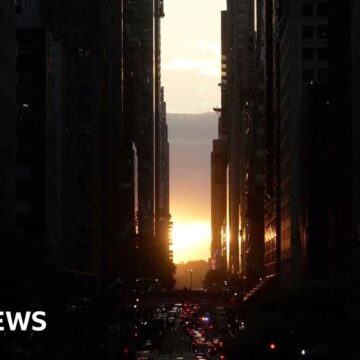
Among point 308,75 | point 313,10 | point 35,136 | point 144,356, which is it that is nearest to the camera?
point 144,356

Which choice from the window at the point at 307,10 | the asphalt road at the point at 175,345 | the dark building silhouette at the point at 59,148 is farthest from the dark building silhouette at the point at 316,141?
the dark building silhouette at the point at 59,148

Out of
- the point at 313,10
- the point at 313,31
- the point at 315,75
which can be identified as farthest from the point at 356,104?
the point at 313,10

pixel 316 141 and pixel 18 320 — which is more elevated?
pixel 316 141

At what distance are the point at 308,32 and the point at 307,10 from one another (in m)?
3.08

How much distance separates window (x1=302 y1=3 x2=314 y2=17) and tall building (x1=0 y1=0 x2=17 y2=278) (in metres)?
80.0

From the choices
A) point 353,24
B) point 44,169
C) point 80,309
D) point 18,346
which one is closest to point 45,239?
point 44,169

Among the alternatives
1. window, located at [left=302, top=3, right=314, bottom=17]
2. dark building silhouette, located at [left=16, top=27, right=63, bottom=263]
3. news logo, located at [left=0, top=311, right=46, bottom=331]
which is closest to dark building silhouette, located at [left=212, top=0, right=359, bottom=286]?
window, located at [left=302, top=3, right=314, bottom=17]

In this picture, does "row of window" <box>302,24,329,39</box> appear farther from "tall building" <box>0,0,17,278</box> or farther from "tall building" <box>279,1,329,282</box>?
"tall building" <box>0,0,17,278</box>

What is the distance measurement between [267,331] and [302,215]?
A: 87.8 m

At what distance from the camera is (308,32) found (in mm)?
173250

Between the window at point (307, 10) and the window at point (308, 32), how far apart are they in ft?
5.80

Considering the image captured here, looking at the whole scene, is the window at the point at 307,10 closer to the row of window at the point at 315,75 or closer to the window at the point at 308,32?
the window at the point at 308,32

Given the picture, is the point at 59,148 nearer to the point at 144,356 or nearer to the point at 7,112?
the point at 144,356

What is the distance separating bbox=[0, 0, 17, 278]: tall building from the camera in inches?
3529
